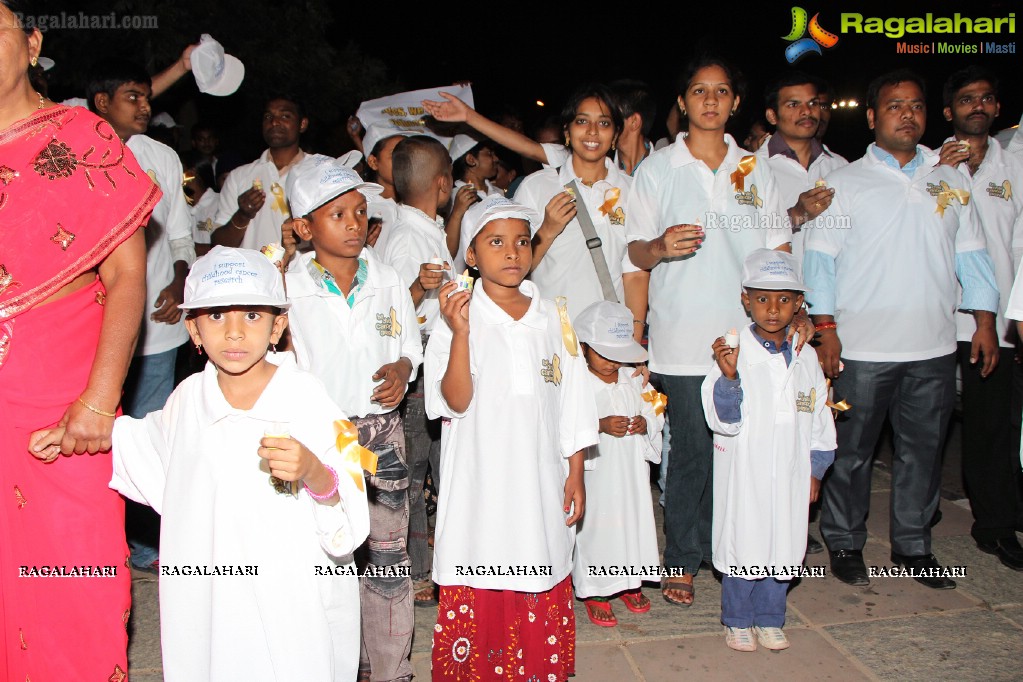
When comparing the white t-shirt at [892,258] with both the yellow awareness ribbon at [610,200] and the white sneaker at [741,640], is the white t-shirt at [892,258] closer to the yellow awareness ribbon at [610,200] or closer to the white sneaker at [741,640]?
the yellow awareness ribbon at [610,200]

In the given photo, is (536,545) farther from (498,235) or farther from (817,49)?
(817,49)

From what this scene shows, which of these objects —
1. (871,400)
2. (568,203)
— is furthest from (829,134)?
(568,203)

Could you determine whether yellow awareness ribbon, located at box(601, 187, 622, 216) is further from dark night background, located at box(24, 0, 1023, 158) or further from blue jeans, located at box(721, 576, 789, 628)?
blue jeans, located at box(721, 576, 789, 628)

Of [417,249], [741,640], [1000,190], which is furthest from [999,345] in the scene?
[417,249]

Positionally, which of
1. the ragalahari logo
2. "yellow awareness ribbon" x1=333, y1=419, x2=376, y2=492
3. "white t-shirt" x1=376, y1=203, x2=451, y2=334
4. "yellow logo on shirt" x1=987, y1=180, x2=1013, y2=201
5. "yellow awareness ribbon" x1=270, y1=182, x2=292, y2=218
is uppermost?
the ragalahari logo

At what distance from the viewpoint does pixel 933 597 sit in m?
4.32

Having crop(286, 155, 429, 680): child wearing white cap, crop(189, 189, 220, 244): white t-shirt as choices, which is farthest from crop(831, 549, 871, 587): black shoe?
crop(189, 189, 220, 244): white t-shirt

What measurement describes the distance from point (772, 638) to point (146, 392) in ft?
10.9

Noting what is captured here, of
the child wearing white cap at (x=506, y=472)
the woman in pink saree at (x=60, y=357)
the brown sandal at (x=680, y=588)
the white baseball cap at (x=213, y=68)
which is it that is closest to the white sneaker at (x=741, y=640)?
the brown sandal at (x=680, y=588)

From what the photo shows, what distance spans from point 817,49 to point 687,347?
690 cm

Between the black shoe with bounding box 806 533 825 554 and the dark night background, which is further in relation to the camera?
the dark night background

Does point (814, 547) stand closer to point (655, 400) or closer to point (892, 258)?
point (655, 400)

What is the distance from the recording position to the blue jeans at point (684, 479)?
14.1 ft

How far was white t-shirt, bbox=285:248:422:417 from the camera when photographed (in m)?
3.29
